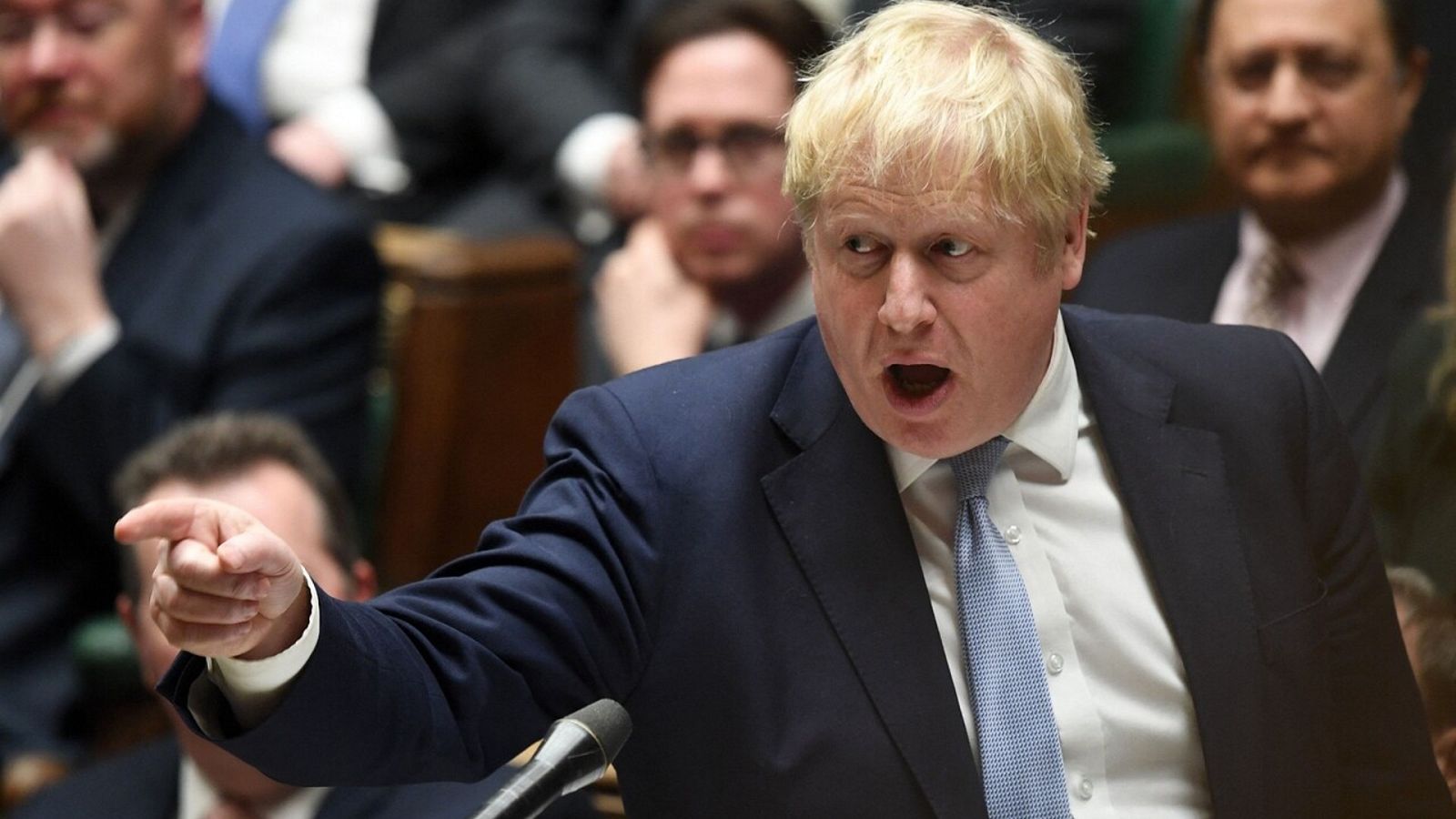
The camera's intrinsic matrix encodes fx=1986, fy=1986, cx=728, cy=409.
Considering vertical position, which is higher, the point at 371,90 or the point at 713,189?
the point at 713,189

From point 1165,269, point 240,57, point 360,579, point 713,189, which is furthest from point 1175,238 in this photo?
→ point 240,57

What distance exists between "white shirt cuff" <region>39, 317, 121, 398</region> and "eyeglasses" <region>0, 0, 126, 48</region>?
1.10ft

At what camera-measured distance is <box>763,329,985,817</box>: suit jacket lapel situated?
3.29 ft

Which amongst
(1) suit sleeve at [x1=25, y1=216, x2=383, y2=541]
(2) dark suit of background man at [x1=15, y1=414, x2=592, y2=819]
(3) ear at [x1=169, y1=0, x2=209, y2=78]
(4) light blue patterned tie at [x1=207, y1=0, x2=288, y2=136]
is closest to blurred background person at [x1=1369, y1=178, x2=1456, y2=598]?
(2) dark suit of background man at [x1=15, y1=414, x2=592, y2=819]

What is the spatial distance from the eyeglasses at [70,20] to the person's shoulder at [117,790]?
0.86 metres

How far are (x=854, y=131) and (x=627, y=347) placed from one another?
0.91m

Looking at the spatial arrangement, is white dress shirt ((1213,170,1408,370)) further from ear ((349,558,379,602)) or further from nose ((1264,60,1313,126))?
ear ((349,558,379,602))

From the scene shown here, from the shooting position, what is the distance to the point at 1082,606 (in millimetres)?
1070

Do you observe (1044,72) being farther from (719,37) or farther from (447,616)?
(719,37)

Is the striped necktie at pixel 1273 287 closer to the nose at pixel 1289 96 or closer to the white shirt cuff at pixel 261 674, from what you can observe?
the nose at pixel 1289 96

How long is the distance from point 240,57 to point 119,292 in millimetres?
656

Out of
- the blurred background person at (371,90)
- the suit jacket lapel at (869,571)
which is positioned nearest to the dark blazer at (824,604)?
the suit jacket lapel at (869,571)

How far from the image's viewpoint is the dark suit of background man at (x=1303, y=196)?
1476 millimetres

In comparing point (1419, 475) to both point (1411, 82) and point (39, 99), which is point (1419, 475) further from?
point (39, 99)
